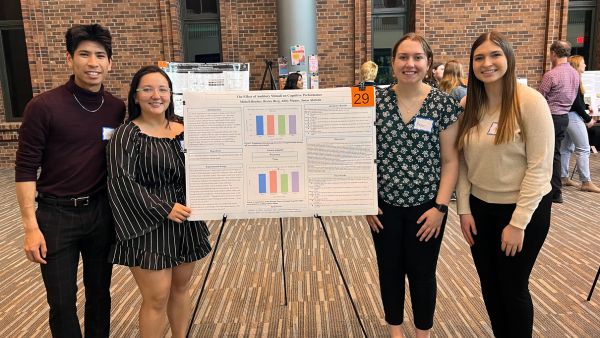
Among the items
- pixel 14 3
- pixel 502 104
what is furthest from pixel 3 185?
pixel 502 104

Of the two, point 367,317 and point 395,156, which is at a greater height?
point 395,156

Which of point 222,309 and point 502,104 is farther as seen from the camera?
point 222,309

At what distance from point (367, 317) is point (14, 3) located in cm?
835

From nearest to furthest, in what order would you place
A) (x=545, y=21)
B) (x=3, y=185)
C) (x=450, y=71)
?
(x=450, y=71) < (x=3, y=185) < (x=545, y=21)

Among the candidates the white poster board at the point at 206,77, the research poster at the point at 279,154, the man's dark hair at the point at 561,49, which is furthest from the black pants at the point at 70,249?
the man's dark hair at the point at 561,49

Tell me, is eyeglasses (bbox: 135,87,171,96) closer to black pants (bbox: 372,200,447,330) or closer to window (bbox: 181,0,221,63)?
black pants (bbox: 372,200,447,330)

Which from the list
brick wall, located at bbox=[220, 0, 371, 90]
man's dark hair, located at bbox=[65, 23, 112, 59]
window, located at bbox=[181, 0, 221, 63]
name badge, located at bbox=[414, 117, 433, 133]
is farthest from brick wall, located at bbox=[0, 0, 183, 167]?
name badge, located at bbox=[414, 117, 433, 133]

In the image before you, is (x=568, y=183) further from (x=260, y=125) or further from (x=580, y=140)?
(x=260, y=125)

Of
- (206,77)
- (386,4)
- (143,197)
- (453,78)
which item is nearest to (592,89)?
(453,78)

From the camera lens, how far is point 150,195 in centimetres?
187

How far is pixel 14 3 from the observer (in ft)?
25.5

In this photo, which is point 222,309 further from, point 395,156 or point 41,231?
point 395,156

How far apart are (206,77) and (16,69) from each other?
486cm

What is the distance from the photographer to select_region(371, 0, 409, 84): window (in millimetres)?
7688
